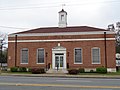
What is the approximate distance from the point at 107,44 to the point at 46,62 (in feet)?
36.3

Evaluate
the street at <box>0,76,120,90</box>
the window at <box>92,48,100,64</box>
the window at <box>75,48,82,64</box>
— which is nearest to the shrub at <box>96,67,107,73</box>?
the window at <box>92,48,100,64</box>

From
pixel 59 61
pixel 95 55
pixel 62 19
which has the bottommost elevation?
pixel 59 61

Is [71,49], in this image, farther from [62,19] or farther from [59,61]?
[62,19]

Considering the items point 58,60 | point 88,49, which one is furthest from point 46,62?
point 88,49

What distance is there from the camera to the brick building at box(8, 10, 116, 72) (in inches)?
1607

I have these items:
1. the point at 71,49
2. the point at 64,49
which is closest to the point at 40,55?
the point at 64,49

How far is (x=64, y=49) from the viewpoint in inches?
A: 1666

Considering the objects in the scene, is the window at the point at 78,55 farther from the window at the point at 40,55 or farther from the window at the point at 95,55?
the window at the point at 40,55

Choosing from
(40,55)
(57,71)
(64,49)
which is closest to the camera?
(57,71)

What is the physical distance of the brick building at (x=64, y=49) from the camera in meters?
40.8

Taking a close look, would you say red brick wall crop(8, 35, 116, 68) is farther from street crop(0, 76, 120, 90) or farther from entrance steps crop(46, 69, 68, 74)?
street crop(0, 76, 120, 90)

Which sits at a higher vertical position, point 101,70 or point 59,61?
point 59,61

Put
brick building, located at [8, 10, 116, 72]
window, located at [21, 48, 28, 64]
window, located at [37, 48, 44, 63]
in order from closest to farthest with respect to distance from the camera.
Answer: brick building, located at [8, 10, 116, 72] < window, located at [37, 48, 44, 63] < window, located at [21, 48, 28, 64]

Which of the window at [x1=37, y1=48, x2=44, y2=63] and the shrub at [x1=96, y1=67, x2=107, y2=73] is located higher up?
the window at [x1=37, y1=48, x2=44, y2=63]
